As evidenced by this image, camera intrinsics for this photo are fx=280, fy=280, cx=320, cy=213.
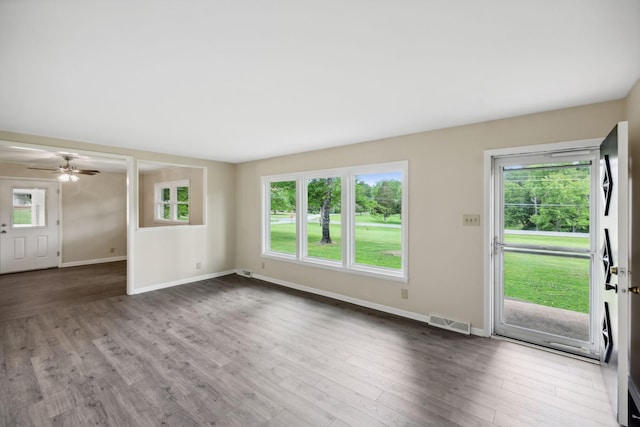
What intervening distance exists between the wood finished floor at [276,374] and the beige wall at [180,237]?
1.23 meters

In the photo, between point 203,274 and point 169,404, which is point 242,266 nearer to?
point 203,274

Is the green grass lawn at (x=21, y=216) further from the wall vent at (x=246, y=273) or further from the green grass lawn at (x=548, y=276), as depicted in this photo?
the green grass lawn at (x=548, y=276)

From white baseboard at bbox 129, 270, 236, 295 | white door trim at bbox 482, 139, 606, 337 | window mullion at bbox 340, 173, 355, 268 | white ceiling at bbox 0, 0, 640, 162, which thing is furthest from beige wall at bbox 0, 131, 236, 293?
white door trim at bbox 482, 139, 606, 337

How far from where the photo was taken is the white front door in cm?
604

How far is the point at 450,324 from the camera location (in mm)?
3385

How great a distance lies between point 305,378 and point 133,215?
4095mm

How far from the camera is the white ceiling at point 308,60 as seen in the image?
143cm

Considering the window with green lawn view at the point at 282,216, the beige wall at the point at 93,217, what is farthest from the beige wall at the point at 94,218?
the window with green lawn view at the point at 282,216

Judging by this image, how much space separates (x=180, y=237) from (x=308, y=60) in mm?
4647

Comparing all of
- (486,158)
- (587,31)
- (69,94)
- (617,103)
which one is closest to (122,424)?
(69,94)

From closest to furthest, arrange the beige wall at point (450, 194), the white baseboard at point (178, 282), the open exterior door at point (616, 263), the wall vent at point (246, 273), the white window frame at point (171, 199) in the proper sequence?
the open exterior door at point (616, 263) < the beige wall at point (450, 194) < the white baseboard at point (178, 282) < the wall vent at point (246, 273) < the white window frame at point (171, 199)

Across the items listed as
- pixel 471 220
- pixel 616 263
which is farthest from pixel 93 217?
pixel 616 263

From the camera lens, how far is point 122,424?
6.25ft

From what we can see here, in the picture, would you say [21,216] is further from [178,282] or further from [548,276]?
[548,276]
